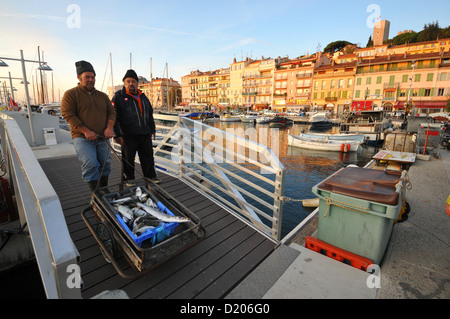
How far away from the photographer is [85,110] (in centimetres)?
346

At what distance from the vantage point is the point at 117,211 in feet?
9.10

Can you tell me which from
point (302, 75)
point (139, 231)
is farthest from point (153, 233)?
point (302, 75)

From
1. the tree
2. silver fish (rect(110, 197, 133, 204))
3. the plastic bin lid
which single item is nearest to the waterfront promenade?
the plastic bin lid

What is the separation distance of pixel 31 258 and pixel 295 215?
8586 millimetres

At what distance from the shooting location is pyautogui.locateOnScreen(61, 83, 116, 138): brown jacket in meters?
3.30

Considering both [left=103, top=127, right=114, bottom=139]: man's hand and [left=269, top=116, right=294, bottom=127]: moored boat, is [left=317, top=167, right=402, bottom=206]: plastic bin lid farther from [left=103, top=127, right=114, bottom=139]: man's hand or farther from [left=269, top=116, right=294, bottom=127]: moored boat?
[left=269, top=116, right=294, bottom=127]: moored boat

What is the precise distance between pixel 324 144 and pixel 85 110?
70.8 feet

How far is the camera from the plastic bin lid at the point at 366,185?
269 cm

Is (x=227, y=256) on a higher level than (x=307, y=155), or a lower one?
higher

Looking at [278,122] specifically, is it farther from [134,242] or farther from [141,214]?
[134,242]

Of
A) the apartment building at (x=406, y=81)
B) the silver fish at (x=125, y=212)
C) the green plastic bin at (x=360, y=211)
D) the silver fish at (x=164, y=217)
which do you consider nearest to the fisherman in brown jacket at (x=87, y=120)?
the silver fish at (x=125, y=212)
